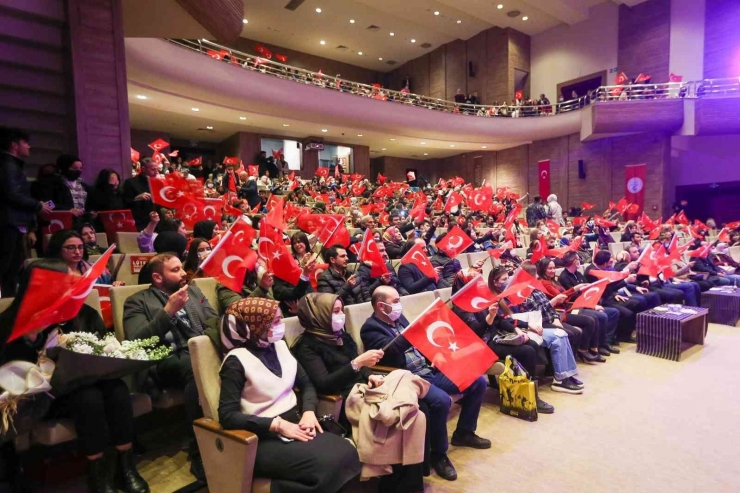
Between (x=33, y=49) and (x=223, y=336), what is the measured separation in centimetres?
501

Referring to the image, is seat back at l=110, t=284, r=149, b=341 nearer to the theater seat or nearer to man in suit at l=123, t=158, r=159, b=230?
the theater seat

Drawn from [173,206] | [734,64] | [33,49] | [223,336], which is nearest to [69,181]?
[173,206]

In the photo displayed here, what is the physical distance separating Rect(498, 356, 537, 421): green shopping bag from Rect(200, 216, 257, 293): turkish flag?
193 centimetres

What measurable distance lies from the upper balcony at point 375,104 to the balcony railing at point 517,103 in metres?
0.03

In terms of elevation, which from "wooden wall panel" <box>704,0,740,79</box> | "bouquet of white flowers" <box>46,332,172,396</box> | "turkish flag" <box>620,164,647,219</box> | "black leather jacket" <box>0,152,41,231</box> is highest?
"wooden wall panel" <box>704,0,740,79</box>

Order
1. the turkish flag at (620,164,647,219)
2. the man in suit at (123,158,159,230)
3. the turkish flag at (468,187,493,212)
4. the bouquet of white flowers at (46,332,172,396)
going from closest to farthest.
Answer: the bouquet of white flowers at (46,332,172,396)
the man in suit at (123,158,159,230)
the turkish flag at (468,187,493,212)
the turkish flag at (620,164,647,219)

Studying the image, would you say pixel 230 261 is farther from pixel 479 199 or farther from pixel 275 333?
pixel 479 199

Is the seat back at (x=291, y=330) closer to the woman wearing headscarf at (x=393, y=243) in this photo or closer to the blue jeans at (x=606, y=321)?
the woman wearing headscarf at (x=393, y=243)

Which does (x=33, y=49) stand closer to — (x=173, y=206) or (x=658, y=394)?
(x=173, y=206)

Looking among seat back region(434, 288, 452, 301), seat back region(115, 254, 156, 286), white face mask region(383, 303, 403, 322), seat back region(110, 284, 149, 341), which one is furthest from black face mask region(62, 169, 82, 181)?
seat back region(434, 288, 452, 301)

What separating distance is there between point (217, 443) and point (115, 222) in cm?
336

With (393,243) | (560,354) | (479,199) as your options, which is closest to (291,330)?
(560,354)

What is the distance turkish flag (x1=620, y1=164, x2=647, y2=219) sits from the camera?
13.5 m

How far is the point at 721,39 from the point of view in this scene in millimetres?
12797
